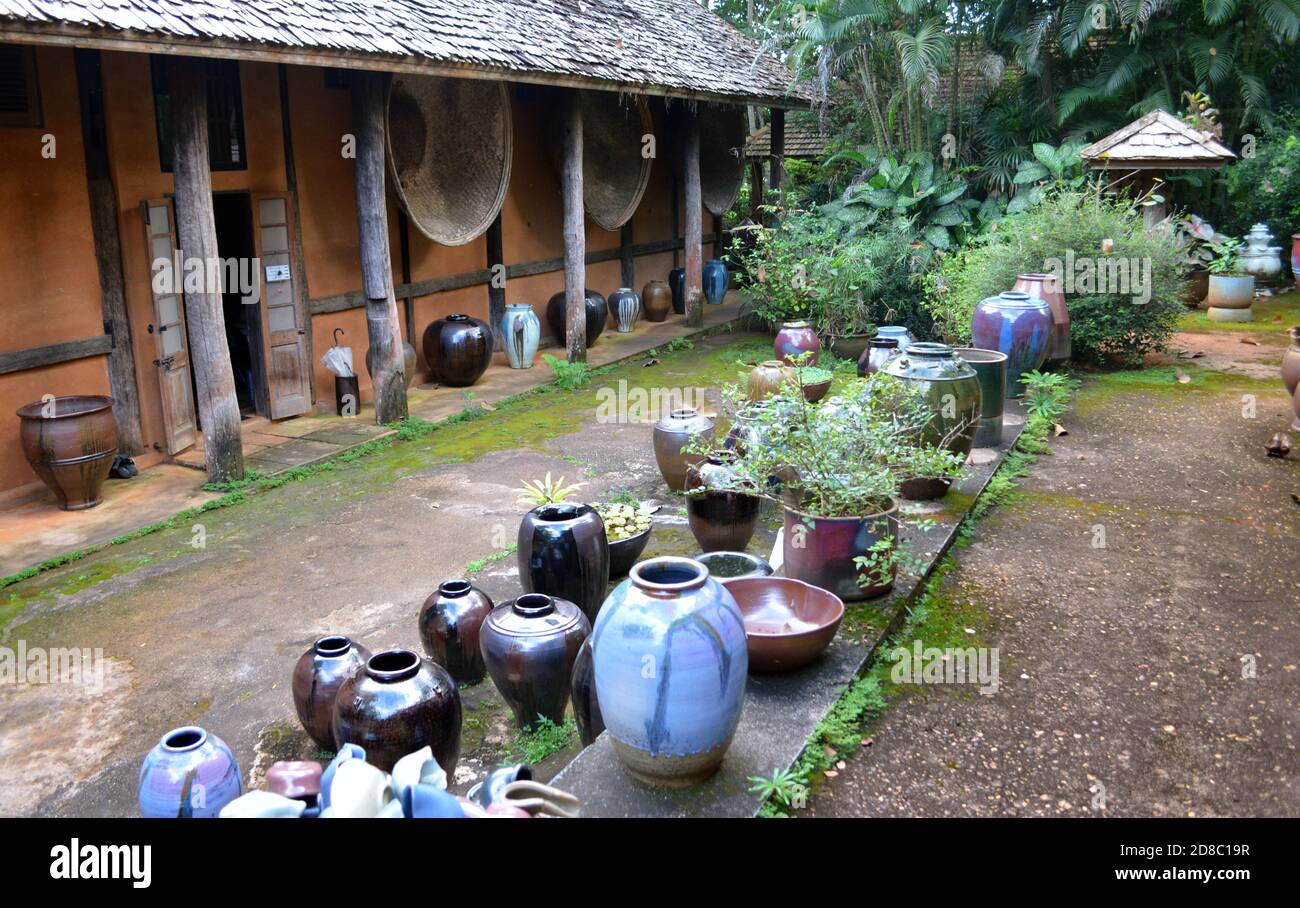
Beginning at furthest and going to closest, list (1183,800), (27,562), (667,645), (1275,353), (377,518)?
(1275,353) < (377,518) < (27,562) < (1183,800) < (667,645)

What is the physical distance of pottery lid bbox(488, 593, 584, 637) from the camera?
4250mm

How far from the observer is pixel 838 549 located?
4809 millimetres

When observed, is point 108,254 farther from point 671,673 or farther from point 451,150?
point 671,673

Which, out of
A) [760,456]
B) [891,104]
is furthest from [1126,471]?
[891,104]

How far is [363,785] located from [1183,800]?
2.73 metres

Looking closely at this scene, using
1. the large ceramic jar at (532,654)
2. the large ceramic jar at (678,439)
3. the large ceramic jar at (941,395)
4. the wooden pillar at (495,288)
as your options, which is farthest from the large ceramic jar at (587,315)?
the large ceramic jar at (532,654)

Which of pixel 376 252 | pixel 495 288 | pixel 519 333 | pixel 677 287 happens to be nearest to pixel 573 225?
pixel 495 288

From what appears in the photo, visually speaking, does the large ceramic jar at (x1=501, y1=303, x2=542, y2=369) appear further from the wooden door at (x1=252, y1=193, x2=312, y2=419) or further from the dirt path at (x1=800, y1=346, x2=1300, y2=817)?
the dirt path at (x1=800, y1=346, x2=1300, y2=817)

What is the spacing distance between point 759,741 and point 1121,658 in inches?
75.6

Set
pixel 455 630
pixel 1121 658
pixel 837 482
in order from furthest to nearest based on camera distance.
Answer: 1. pixel 837 482
2. pixel 1121 658
3. pixel 455 630

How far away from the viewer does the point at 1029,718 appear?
13.9 feet

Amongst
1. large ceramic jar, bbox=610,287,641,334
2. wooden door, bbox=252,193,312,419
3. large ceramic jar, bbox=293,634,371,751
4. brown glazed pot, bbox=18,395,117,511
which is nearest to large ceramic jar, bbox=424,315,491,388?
wooden door, bbox=252,193,312,419

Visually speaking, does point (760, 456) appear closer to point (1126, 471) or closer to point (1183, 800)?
point (1183, 800)
